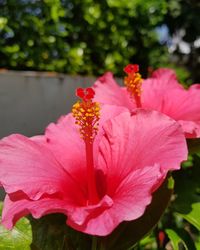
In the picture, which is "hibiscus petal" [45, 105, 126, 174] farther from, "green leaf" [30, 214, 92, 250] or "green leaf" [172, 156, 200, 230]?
"green leaf" [172, 156, 200, 230]

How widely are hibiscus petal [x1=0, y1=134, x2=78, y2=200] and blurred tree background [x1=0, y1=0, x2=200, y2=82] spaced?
122 cm

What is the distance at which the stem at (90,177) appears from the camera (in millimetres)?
854

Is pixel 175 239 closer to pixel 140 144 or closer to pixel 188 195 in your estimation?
pixel 188 195

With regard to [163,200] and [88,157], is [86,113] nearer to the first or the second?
[88,157]

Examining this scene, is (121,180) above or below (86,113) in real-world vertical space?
below

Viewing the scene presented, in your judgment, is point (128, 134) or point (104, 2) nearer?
point (128, 134)

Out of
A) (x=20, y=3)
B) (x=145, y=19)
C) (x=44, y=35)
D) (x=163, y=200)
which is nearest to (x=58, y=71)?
(x=44, y=35)

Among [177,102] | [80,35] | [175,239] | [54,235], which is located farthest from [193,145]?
[80,35]

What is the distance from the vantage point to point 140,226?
872 millimetres

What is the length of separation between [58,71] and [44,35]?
0.71ft

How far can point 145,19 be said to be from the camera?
2.83 m

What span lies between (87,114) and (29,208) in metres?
0.22

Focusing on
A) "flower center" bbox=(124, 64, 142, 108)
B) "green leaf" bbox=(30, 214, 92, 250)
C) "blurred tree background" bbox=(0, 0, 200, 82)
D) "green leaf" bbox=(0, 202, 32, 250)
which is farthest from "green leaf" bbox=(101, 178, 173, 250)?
"blurred tree background" bbox=(0, 0, 200, 82)

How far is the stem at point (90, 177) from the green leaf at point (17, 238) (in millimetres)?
153
